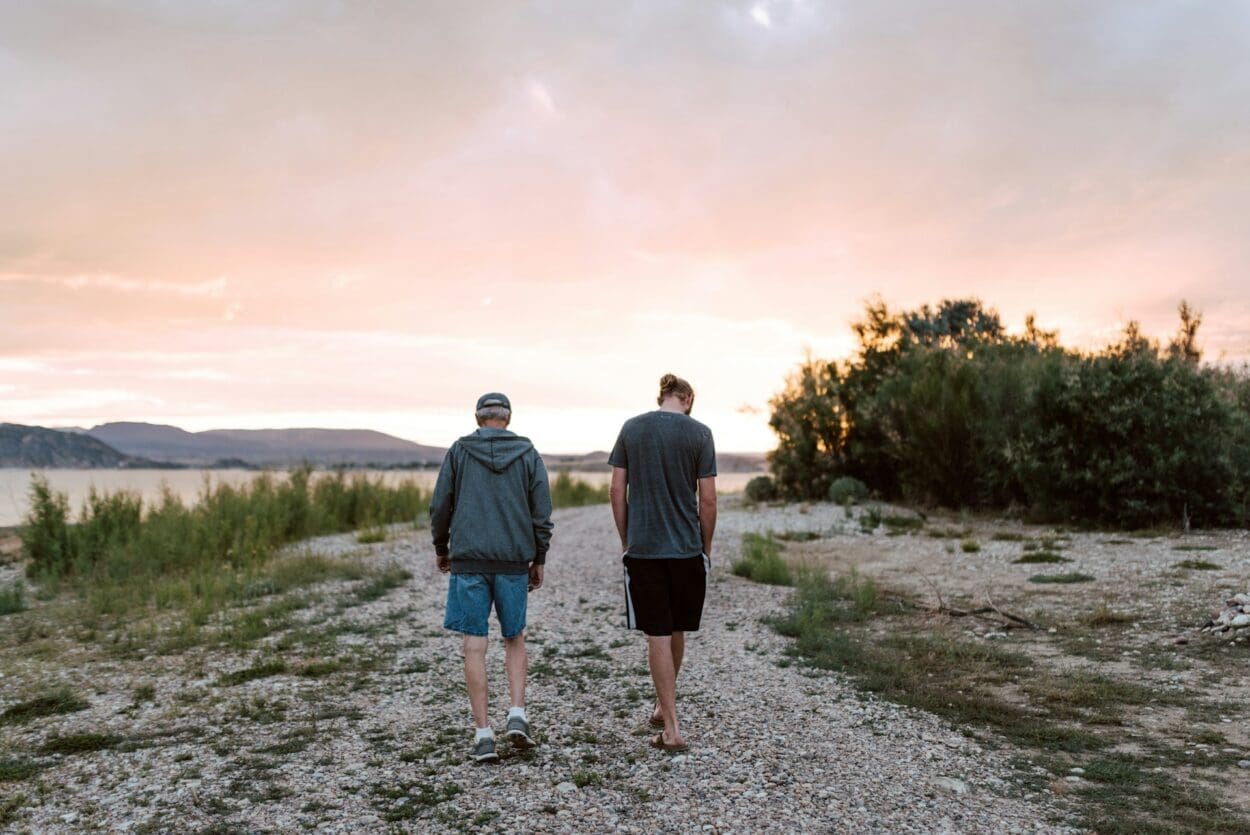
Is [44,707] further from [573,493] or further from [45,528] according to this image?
[573,493]

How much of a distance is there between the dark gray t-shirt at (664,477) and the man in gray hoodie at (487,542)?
0.54 metres

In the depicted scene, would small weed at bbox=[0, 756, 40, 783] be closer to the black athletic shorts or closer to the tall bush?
the black athletic shorts

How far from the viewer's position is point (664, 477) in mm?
5098

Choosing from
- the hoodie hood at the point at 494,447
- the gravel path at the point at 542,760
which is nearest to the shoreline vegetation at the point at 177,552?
the gravel path at the point at 542,760

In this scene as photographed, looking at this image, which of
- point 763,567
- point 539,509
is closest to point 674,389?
point 539,509

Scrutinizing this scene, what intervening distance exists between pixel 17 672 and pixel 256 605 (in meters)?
3.05

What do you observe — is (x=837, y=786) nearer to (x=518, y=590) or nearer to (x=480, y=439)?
(x=518, y=590)

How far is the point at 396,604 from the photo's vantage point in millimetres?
10734

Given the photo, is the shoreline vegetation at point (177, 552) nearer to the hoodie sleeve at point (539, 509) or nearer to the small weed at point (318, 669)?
the small weed at point (318, 669)

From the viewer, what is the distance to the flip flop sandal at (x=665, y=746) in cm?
523

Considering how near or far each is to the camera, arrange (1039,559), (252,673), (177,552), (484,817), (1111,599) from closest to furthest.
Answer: (484,817)
(252,673)
(1111,599)
(1039,559)
(177,552)

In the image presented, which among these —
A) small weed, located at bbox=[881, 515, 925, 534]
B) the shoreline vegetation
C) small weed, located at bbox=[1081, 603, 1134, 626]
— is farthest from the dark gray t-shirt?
small weed, located at bbox=[881, 515, 925, 534]

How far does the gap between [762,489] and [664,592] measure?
22.5 m

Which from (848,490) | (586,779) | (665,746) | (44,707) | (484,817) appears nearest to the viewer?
(484,817)
